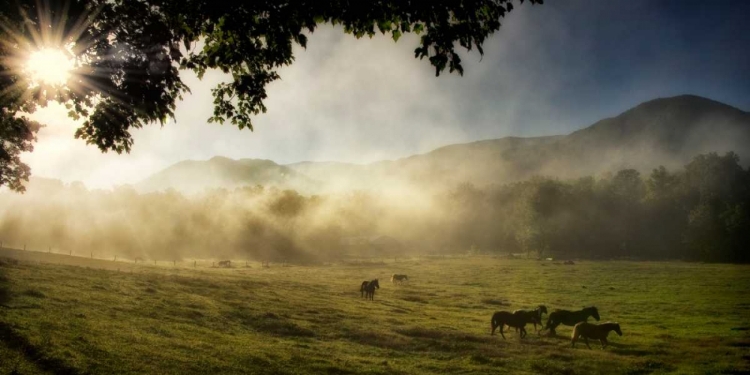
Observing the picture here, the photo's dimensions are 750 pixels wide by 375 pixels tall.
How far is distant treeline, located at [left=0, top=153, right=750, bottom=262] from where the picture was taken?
9162 centimetres

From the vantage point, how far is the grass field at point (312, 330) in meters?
17.3

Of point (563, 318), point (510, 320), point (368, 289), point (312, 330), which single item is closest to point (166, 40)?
point (312, 330)

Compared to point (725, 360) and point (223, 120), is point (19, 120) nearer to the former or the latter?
point (223, 120)

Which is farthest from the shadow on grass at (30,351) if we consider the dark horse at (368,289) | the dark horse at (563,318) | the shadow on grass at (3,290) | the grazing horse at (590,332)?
the dark horse at (368,289)

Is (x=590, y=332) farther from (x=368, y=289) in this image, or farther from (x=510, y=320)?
(x=368, y=289)

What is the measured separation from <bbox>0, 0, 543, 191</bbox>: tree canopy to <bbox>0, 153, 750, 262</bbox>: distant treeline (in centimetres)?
8564

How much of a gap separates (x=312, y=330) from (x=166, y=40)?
19967 mm

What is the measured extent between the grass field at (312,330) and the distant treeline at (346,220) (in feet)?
195

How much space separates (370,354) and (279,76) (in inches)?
614

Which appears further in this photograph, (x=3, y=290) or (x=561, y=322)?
(x=561, y=322)

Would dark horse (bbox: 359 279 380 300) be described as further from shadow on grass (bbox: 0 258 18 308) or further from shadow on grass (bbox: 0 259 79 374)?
shadow on grass (bbox: 0 259 79 374)

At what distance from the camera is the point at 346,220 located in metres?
139

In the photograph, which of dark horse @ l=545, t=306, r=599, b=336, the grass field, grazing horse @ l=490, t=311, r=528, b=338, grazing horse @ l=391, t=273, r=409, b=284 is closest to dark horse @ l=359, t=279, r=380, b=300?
the grass field

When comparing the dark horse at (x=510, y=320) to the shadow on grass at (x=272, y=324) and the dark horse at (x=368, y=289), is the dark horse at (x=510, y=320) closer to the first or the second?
the shadow on grass at (x=272, y=324)
